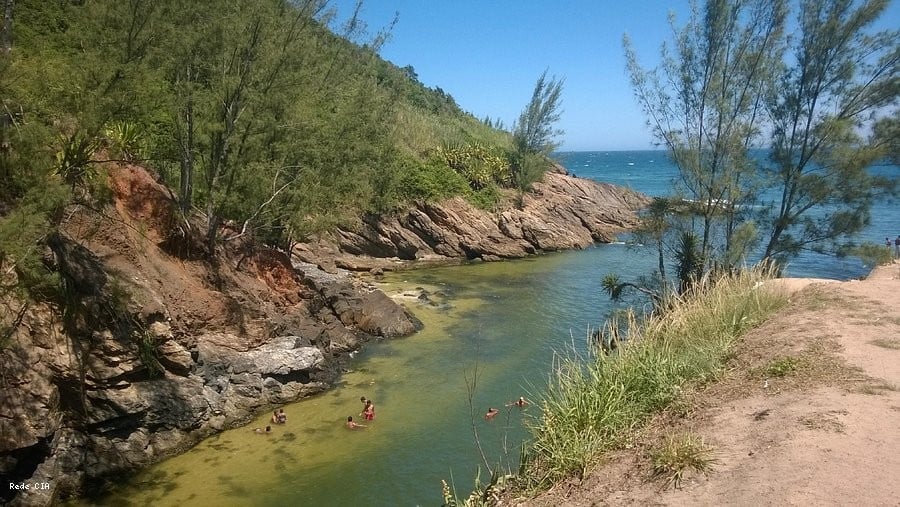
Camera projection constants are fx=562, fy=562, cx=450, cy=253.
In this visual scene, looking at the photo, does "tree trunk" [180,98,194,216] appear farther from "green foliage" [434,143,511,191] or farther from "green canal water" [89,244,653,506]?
"green foliage" [434,143,511,191]

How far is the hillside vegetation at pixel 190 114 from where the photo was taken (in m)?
8.83

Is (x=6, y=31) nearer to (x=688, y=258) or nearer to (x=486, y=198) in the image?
(x=688, y=258)

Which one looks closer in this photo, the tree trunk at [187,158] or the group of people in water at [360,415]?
the group of people in water at [360,415]

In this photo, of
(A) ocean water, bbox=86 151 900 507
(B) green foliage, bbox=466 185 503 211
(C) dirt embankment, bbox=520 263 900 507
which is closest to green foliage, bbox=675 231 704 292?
(A) ocean water, bbox=86 151 900 507

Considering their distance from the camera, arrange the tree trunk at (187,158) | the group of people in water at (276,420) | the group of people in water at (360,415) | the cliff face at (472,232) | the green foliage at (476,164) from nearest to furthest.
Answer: the group of people in water at (276,420) → the group of people in water at (360,415) → the tree trunk at (187,158) → the cliff face at (472,232) → the green foliage at (476,164)

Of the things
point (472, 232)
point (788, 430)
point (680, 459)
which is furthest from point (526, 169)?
point (680, 459)

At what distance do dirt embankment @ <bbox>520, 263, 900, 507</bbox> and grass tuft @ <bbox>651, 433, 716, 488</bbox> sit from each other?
8 cm

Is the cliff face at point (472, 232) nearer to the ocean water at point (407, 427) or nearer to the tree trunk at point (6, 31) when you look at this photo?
the ocean water at point (407, 427)

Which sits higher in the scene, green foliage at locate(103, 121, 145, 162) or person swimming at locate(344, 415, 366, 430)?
green foliage at locate(103, 121, 145, 162)

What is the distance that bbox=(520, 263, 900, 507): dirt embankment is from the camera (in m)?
5.14

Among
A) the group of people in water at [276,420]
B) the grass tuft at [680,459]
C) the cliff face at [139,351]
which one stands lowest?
the group of people in water at [276,420]

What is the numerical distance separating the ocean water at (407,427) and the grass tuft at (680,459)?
1709mm

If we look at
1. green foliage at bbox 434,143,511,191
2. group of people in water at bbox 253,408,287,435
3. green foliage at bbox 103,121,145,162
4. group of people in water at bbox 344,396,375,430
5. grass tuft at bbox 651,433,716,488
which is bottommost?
group of people in water at bbox 253,408,287,435

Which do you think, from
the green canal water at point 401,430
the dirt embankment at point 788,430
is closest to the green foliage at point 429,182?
the green canal water at point 401,430
